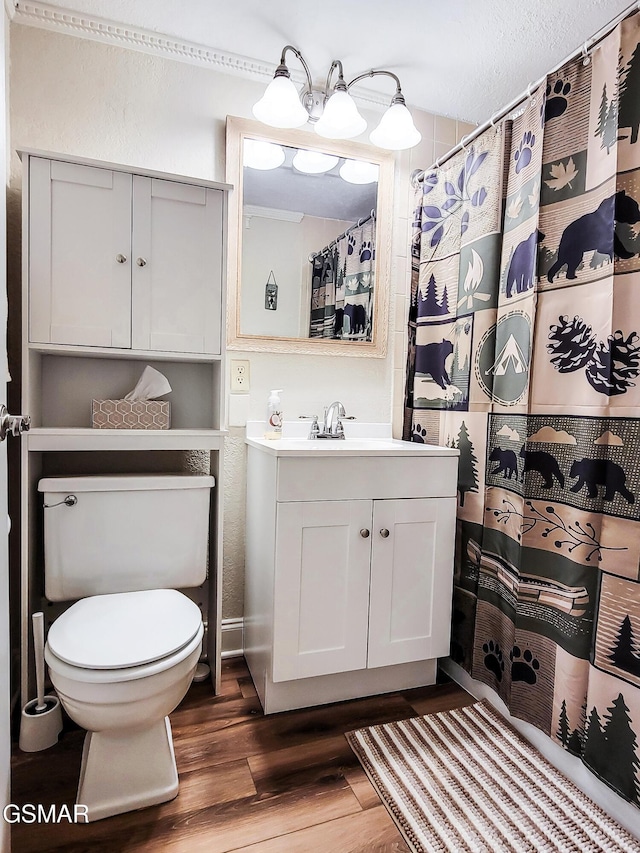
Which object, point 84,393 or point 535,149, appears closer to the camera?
point 535,149

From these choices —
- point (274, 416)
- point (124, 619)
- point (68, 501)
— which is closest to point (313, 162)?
point (274, 416)

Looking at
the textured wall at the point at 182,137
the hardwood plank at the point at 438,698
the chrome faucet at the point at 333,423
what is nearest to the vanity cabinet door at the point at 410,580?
the hardwood plank at the point at 438,698

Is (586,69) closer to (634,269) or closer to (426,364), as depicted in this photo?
(634,269)

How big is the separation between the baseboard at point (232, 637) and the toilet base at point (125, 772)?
2.24 ft

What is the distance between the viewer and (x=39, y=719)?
142 centimetres

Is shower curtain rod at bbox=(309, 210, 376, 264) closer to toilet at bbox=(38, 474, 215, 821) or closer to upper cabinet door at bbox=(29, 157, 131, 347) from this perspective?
upper cabinet door at bbox=(29, 157, 131, 347)

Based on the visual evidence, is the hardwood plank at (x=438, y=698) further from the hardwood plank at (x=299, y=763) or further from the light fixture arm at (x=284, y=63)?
the light fixture arm at (x=284, y=63)

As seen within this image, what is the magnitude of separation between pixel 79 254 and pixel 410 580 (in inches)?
59.0

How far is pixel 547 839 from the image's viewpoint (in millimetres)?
1164

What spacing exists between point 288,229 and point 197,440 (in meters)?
0.92

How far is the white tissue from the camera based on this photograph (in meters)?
1.72

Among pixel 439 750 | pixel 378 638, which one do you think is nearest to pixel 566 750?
pixel 439 750

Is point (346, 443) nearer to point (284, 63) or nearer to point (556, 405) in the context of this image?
point (556, 405)

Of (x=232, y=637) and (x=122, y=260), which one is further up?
(x=122, y=260)
